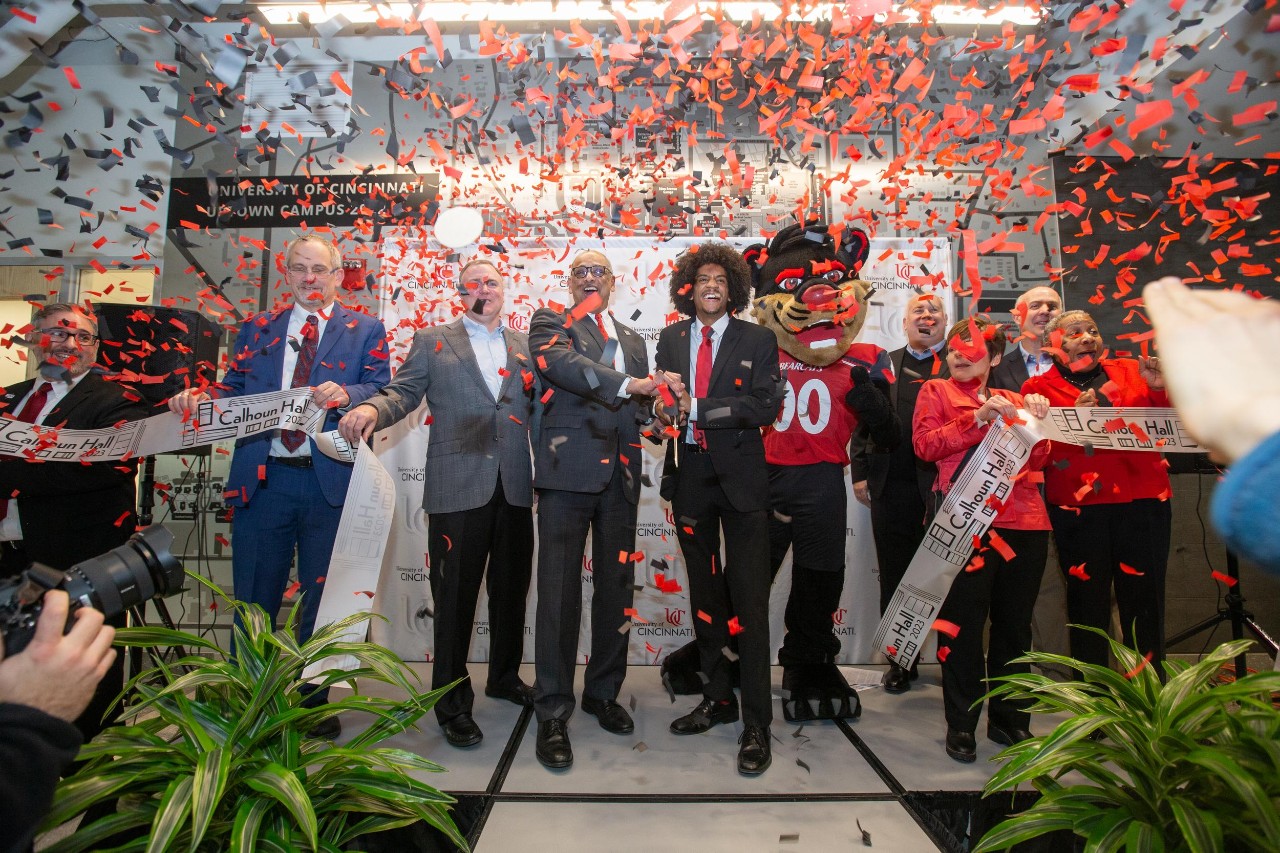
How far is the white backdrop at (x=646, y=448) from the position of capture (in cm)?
412

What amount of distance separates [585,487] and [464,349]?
90cm

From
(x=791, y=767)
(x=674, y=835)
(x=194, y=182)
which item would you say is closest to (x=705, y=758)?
(x=791, y=767)

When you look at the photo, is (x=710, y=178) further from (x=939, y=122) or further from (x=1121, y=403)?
(x=1121, y=403)

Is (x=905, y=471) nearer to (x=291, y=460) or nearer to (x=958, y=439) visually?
(x=958, y=439)

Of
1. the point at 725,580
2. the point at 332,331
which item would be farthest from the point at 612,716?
the point at 332,331

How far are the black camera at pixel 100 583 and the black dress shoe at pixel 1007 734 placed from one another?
9.85 ft

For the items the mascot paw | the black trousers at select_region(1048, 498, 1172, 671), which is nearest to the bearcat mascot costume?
the mascot paw

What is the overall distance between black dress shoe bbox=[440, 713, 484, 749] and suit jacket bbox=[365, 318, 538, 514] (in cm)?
88

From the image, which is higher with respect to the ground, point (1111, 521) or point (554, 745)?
point (1111, 521)

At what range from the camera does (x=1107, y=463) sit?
2996mm

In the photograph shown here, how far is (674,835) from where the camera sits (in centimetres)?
213

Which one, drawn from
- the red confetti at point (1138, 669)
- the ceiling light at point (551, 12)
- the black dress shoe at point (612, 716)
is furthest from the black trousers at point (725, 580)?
the ceiling light at point (551, 12)

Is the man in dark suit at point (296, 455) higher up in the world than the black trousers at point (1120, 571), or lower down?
higher up

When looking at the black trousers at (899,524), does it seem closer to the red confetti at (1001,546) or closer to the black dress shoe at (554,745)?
the red confetti at (1001,546)
